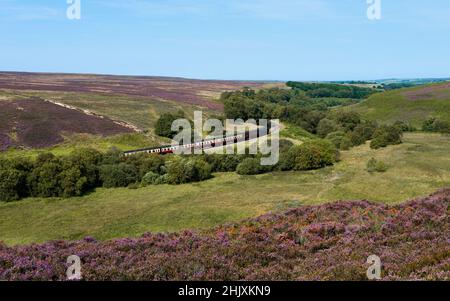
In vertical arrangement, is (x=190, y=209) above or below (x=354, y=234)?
below

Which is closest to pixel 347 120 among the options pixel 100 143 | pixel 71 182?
pixel 100 143

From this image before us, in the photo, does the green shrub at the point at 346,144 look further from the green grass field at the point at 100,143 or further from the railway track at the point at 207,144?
the green grass field at the point at 100,143

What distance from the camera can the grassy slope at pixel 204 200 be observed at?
26438 mm

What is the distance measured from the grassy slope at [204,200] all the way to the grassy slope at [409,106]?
181 feet

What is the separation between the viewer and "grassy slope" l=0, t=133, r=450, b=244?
86.7 feet

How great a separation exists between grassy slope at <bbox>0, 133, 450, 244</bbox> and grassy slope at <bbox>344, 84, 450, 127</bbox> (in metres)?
55.2

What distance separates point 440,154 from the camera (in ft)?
157

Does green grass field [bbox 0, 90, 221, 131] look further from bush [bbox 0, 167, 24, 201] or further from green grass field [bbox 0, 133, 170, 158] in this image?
bush [bbox 0, 167, 24, 201]

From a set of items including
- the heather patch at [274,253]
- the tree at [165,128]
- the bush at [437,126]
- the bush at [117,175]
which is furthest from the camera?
the bush at [437,126]

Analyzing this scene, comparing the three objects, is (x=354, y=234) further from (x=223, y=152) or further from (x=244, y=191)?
(x=223, y=152)

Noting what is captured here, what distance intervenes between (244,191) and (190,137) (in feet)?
94.5

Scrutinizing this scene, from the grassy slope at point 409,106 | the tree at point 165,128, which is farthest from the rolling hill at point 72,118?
the grassy slope at point 409,106

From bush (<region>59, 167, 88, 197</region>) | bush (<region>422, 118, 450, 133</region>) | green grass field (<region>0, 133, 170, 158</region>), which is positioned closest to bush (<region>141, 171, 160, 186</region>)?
bush (<region>59, 167, 88, 197</region>)
